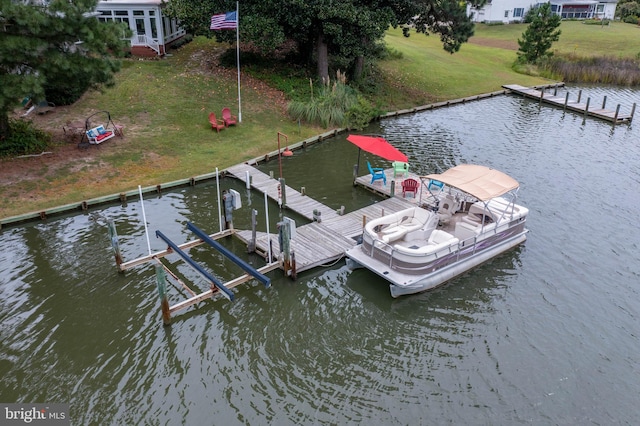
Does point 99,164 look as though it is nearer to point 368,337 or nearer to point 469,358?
point 368,337

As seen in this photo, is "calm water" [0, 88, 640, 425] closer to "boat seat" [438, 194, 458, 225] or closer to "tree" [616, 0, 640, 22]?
"boat seat" [438, 194, 458, 225]

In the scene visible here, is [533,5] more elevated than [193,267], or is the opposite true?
[533,5]


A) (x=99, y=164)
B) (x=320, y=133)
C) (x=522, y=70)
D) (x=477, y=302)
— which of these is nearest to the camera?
(x=477, y=302)

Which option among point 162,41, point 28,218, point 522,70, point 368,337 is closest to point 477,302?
point 368,337

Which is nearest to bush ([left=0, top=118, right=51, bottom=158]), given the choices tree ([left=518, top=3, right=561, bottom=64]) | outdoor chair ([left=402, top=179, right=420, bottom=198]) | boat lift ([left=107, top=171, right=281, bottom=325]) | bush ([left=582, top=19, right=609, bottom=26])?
boat lift ([left=107, top=171, right=281, bottom=325])

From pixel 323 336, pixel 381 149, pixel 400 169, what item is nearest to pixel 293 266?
pixel 323 336

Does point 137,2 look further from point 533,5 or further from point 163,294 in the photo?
point 533,5
